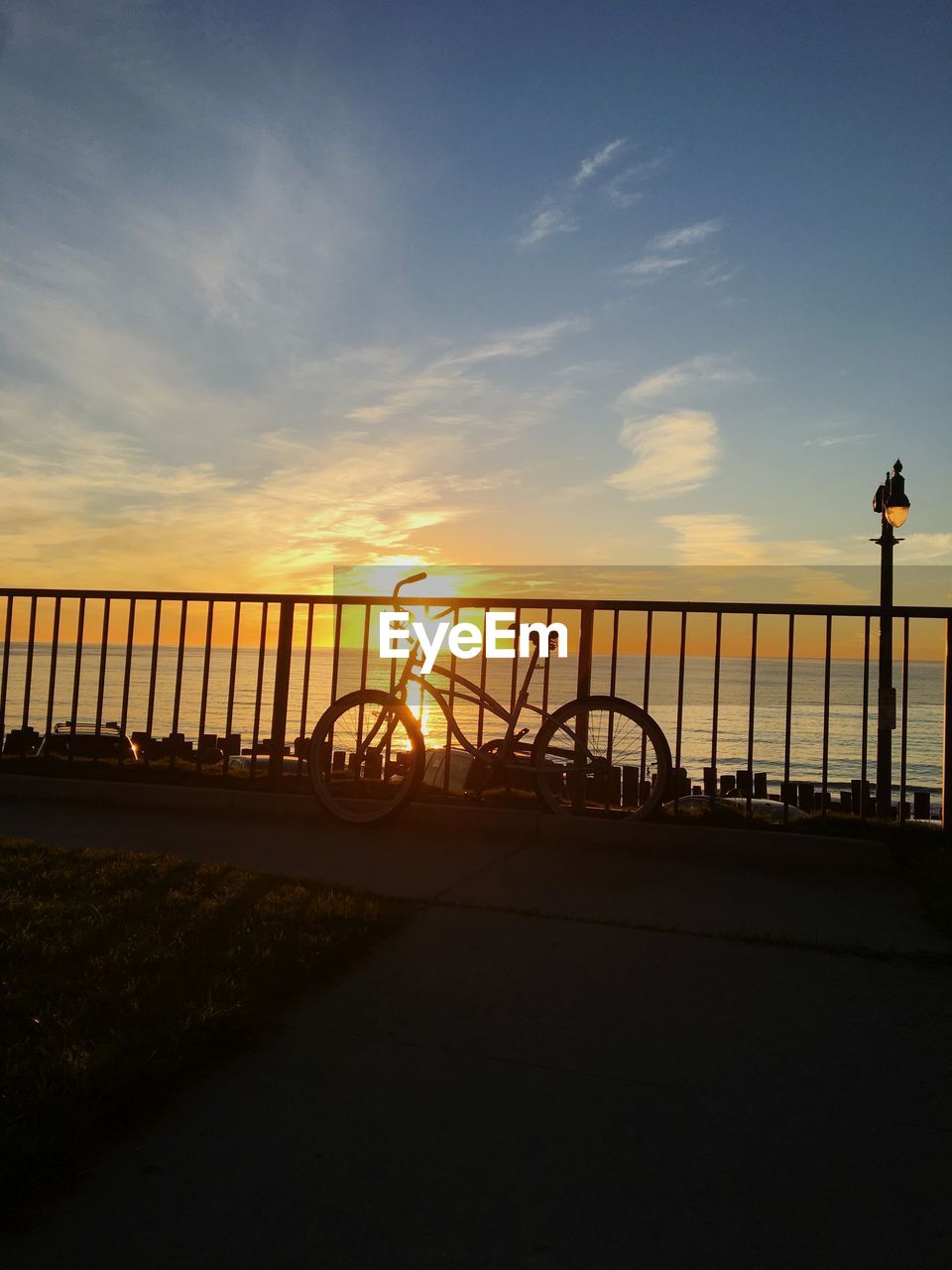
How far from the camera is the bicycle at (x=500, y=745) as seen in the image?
→ 5461mm

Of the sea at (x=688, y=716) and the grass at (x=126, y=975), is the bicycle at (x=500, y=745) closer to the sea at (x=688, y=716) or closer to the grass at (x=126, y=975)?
the sea at (x=688, y=716)

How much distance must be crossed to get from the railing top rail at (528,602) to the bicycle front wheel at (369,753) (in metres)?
0.75

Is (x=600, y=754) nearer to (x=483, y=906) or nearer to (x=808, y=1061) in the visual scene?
(x=483, y=906)

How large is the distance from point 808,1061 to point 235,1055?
Answer: 1.51 meters

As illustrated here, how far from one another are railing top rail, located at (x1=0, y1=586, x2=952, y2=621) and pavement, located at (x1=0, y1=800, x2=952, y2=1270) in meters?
2.13

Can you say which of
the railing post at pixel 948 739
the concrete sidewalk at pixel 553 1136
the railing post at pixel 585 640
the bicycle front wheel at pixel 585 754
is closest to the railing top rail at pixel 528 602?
the railing post at pixel 585 640

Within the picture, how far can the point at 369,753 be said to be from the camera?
5816 millimetres

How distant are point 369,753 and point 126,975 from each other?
124 inches

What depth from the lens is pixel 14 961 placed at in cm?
279

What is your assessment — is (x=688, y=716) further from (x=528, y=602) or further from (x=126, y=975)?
(x=126, y=975)

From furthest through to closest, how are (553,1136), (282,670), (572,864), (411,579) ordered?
(282,670) < (411,579) < (572,864) < (553,1136)

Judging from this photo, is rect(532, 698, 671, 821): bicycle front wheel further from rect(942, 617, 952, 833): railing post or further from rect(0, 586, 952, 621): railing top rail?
rect(942, 617, 952, 833): railing post

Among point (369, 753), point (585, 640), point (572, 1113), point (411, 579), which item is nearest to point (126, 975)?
point (572, 1113)

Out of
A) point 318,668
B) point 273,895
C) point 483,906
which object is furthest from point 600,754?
point 318,668
